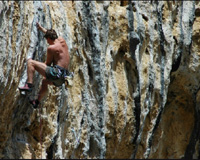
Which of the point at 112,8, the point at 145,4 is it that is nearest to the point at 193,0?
the point at 145,4

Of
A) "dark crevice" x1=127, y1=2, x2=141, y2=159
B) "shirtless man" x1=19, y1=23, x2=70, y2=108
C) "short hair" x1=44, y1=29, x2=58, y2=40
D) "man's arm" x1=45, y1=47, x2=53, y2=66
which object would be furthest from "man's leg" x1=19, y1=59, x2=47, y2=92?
"dark crevice" x1=127, y1=2, x2=141, y2=159

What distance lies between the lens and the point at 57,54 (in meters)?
7.74

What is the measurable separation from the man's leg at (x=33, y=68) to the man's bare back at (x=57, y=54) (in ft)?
0.75

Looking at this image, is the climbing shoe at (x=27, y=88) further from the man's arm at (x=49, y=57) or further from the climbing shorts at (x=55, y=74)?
the man's arm at (x=49, y=57)

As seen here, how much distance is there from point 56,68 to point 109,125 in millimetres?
2610

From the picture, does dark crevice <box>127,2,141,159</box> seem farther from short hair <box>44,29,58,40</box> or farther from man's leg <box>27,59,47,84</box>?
man's leg <box>27,59,47,84</box>

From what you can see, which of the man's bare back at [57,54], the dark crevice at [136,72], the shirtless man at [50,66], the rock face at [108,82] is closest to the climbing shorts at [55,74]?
the shirtless man at [50,66]

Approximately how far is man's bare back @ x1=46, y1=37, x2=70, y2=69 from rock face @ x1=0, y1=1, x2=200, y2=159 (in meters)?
0.27

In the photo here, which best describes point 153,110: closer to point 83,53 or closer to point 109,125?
point 109,125

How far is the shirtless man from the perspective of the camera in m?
7.51

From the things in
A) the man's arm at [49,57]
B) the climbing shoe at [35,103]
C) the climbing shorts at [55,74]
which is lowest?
the climbing shoe at [35,103]

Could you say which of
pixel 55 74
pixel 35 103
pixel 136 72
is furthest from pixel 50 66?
pixel 136 72

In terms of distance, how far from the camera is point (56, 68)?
300 inches

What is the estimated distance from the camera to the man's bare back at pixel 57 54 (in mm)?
7699
